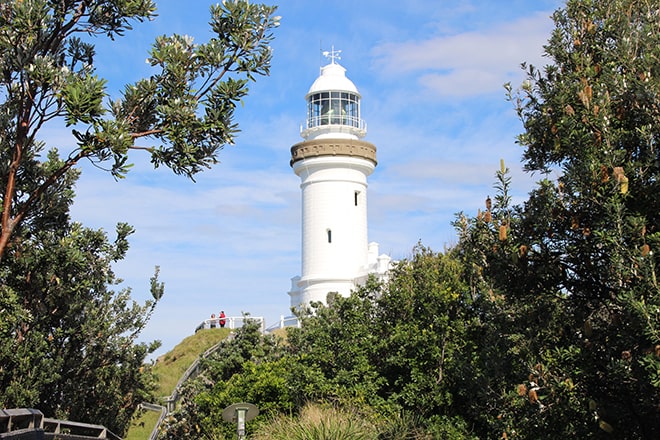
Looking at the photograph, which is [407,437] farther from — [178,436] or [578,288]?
[178,436]

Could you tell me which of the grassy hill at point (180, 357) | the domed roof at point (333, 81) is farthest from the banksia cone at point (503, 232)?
the domed roof at point (333, 81)

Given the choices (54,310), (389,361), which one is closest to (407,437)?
(389,361)

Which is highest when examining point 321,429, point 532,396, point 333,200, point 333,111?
point 333,111

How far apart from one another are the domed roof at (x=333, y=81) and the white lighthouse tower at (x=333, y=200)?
64mm

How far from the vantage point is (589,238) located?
30.2ft

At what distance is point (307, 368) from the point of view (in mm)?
19297

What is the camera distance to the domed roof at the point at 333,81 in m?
44.6

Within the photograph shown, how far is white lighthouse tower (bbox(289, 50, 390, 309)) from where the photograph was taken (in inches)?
1688

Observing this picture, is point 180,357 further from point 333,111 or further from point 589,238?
point 589,238

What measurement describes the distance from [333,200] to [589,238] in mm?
34041

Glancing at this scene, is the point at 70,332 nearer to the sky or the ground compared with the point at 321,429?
nearer to the sky

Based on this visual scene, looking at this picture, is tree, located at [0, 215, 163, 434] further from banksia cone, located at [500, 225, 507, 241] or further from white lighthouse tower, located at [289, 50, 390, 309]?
white lighthouse tower, located at [289, 50, 390, 309]

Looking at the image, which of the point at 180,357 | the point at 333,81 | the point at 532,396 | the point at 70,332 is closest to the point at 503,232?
the point at 532,396

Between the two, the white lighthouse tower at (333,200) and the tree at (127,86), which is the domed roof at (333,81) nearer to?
the white lighthouse tower at (333,200)
